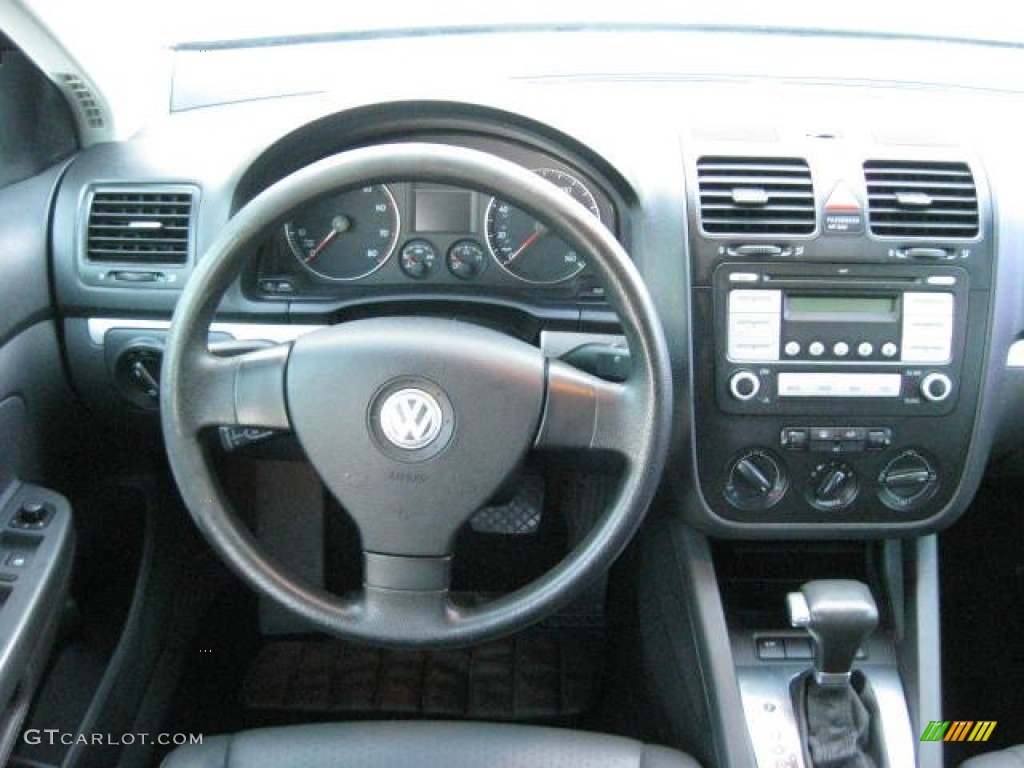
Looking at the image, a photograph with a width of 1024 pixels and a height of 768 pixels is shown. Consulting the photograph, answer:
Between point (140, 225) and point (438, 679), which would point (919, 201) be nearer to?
point (140, 225)

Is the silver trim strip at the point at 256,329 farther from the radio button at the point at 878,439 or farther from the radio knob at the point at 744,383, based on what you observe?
the radio button at the point at 878,439

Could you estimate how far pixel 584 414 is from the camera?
126 cm

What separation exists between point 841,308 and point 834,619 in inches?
16.6

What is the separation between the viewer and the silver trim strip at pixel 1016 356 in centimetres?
158

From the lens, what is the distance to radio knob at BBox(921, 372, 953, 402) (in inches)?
58.7

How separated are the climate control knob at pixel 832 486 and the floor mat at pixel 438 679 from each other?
2.49 ft

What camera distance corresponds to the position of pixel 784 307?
1.46m

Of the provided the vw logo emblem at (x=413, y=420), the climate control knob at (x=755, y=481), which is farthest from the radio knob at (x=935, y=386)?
the vw logo emblem at (x=413, y=420)

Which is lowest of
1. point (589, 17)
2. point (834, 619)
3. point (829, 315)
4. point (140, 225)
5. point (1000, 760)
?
point (1000, 760)

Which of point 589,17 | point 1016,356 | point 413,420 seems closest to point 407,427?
point 413,420

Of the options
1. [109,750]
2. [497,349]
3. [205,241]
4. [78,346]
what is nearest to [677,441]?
[497,349]

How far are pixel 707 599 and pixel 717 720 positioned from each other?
171mm

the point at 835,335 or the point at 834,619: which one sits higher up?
the point at 835,335

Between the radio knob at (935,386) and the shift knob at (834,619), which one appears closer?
the shift knob at (834,619)
